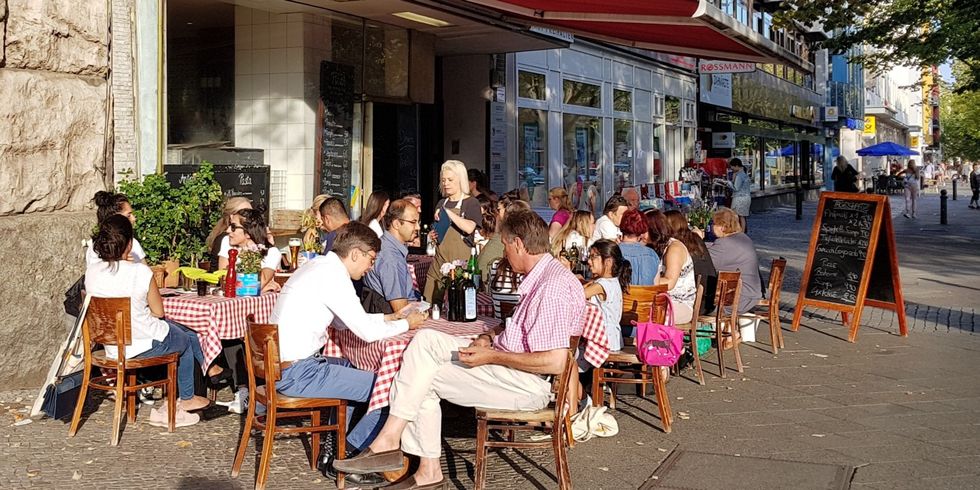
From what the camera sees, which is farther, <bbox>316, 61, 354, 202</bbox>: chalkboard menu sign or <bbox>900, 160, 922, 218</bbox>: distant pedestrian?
<bbox>900, 160, 922, 218</bbox>: distant pedestrian

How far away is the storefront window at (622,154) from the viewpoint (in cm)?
2317

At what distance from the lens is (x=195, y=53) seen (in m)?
12.5

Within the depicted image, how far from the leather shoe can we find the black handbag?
84.1 inches

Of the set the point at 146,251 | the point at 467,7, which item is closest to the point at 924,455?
the point at 146,251

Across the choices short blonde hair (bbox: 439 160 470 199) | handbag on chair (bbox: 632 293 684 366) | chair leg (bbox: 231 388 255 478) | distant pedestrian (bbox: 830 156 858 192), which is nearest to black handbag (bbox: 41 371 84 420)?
chair leg (bbox: 231 388 255 478)

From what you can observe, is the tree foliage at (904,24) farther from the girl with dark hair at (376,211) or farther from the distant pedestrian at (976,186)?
the distant pedestrian at (976,186)

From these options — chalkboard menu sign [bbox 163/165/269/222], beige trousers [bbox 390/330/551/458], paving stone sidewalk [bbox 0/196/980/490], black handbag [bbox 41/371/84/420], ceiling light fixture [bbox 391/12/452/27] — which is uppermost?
ceiling light fixture [bbox 391/12/452/27]

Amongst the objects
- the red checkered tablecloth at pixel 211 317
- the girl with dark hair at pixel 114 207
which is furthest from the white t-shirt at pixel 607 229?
the red checkered tablecloth at pixel 211 317

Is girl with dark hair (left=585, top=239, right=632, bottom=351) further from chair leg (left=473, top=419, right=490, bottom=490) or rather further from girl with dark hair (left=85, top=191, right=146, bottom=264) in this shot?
girl with dark hair (left=85, top=191, right=146, bottom=264)

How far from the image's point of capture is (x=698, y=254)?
29.4 feet

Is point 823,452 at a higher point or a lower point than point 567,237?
lower

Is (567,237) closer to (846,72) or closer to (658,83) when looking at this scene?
(658,83)

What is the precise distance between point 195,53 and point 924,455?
9.42m

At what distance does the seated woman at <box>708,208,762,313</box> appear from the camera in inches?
370
